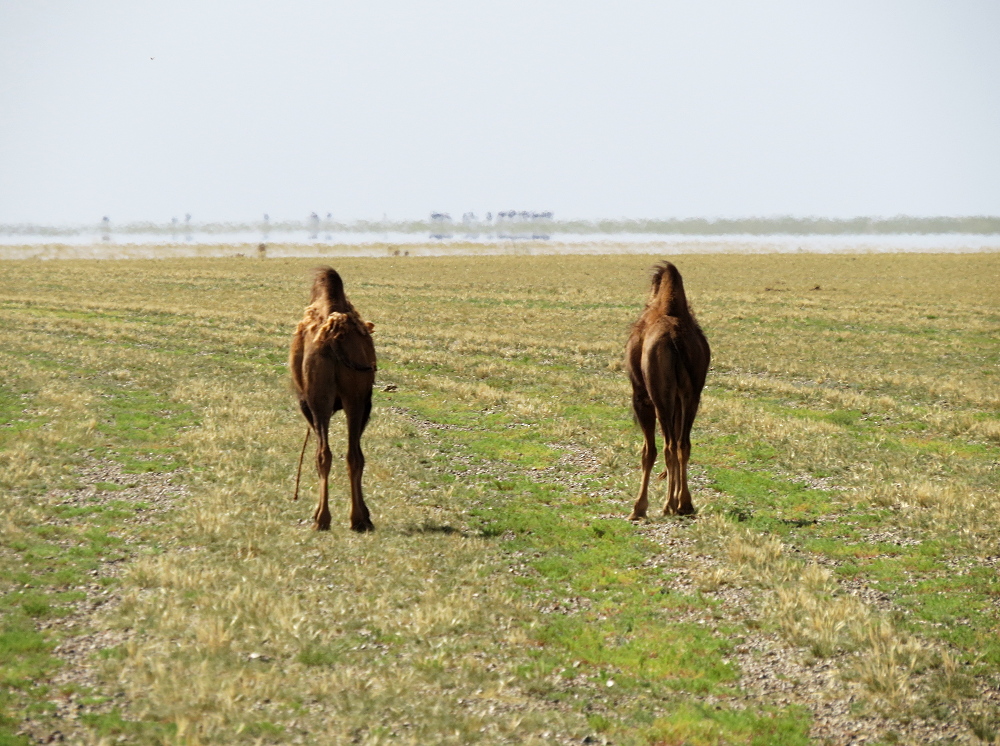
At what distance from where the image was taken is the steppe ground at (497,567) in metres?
7.05

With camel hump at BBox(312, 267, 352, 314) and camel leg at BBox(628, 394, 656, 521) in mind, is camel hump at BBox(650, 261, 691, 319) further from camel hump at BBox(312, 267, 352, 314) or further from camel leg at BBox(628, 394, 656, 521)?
camel hump at BBox(312, 267, 352, 314)

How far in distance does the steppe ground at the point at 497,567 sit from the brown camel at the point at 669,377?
0.63 metres

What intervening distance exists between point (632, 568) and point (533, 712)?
12.2ft

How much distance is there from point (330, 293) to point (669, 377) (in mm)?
4393

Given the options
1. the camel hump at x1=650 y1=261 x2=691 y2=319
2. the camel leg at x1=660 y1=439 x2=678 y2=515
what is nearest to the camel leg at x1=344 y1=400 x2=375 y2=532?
the camel leg at x1=660 y1=439 x2=678 y2=515

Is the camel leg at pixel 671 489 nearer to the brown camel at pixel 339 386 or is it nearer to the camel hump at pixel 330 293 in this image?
the brown camel at pixel 339 386

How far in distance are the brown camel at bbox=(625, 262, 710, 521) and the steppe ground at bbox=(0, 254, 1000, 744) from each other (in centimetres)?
63

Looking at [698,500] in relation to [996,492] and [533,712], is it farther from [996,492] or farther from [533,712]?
[533,712]

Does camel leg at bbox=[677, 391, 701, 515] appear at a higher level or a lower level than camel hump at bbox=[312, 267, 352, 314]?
lower

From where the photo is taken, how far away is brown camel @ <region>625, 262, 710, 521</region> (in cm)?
1196

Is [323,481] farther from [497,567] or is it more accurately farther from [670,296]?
[670,296]

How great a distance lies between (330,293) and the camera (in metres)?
12.4

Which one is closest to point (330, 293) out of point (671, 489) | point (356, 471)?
point (356, 471)

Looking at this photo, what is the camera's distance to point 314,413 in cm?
1170
